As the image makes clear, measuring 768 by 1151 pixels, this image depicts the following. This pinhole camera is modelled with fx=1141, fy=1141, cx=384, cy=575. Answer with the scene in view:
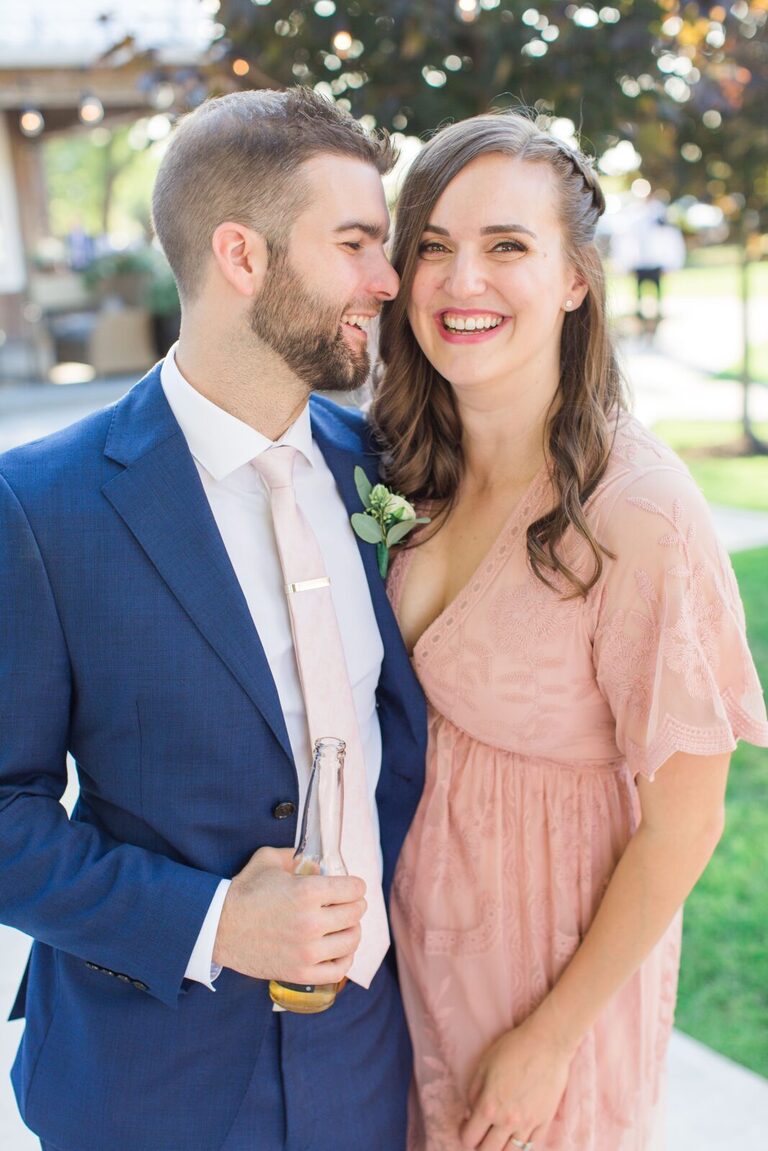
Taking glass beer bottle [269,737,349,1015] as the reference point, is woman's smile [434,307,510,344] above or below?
above

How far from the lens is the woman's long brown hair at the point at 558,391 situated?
6.24 ft

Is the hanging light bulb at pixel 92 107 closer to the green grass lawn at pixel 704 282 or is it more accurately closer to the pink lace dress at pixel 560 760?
the pink lace dress at pixel 560 760

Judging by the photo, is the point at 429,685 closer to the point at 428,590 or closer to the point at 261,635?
the point at 428,590

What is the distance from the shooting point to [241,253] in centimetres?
186

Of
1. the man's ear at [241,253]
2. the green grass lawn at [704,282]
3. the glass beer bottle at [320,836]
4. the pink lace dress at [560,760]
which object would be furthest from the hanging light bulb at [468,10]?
the green grass lawn at [704,282]

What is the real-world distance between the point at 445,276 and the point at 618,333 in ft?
1.53

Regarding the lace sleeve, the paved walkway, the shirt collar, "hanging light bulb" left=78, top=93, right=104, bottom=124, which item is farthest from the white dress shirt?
"hanging light bulb" left=78, top=93, right=104, bottom=124

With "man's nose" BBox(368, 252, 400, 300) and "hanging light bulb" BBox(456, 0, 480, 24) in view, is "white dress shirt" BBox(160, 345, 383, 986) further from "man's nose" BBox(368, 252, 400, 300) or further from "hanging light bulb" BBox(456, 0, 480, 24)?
"hanging light bulb" BBox(456, 0, 480, 24)

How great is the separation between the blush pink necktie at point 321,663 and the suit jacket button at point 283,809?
0.11 m

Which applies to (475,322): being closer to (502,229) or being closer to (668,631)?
(502,229)

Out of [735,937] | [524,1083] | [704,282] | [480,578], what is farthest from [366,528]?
[704,282]

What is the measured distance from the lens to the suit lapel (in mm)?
1692

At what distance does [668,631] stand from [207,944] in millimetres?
825

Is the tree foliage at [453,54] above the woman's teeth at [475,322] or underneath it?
above
